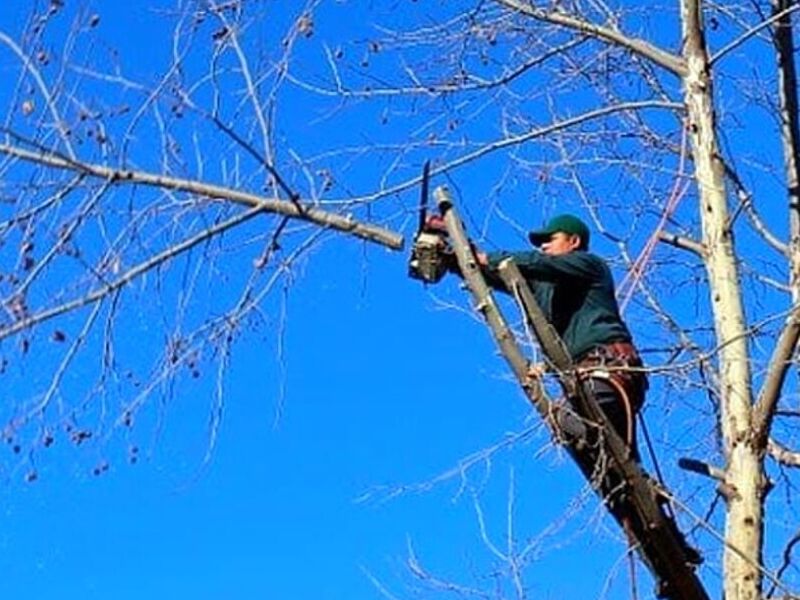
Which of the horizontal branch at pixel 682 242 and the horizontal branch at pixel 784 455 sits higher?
the horizontal branch at pixel 682 242

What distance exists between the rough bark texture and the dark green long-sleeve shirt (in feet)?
1.41

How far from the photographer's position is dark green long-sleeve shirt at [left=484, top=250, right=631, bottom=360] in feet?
19.1

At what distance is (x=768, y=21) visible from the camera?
6.32 metres

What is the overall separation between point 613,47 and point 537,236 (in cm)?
101

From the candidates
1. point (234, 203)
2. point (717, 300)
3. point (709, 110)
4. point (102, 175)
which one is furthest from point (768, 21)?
point (102, 175)

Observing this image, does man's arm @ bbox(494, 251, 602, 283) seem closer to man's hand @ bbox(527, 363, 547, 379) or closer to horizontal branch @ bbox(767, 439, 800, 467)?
man's hand @ bbox(527, 363, 547, 379)

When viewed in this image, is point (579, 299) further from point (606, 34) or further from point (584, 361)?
point (606, 34)

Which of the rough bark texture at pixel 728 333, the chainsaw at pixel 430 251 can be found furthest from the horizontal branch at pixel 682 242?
the chainsaw at pixel 430 251

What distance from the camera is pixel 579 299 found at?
5949mm

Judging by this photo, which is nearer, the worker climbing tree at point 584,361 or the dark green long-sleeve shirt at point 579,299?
the worker climbing tree at point 584,361

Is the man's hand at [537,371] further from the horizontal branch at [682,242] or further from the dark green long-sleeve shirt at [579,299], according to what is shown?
the horizontal branch at [682,242]

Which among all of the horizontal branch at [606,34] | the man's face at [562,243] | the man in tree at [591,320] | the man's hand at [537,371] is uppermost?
the horizontal branch at [606,34]

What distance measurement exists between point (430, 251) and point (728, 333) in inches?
53.0

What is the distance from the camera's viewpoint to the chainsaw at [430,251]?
5.59 meters
